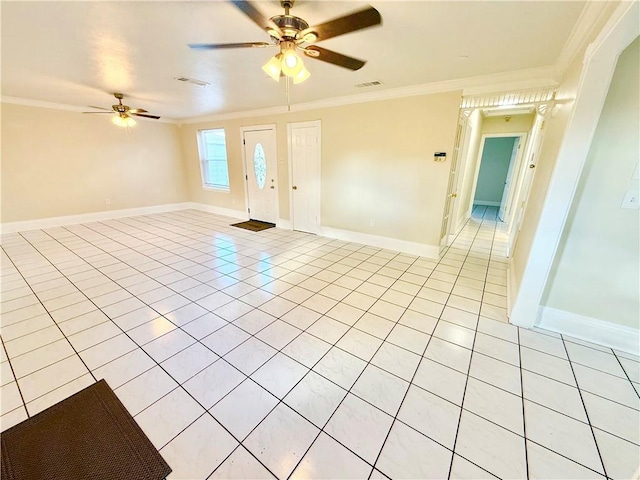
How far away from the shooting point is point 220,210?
6.88 metres

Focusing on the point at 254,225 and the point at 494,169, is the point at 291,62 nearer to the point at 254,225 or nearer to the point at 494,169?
the point at 254,225

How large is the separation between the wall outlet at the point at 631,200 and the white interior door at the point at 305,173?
382cm

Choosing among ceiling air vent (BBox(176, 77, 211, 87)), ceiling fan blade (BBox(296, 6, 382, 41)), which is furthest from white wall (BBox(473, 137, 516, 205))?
ceiling fan blade (BBox(296, 6, 382, 41))

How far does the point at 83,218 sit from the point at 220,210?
2.83 meters

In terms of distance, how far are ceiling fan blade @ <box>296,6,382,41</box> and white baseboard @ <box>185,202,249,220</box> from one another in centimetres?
510

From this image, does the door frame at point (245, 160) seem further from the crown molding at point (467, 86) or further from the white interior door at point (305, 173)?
the crown molding at point (467, 86)

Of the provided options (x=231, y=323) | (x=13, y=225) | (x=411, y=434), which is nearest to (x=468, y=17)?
(x=411, y=434)

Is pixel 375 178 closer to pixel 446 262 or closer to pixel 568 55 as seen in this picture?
pixel 446 262

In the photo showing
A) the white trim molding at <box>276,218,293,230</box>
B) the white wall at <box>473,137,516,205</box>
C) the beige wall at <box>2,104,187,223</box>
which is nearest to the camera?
the beige wall at <box>2,104,187,223</box>

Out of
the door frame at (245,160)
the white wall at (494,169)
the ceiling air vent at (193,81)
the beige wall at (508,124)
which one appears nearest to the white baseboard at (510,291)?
the beige wall at (508,124)

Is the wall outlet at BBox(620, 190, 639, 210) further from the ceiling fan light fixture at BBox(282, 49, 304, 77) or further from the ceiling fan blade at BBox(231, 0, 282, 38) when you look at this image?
the ceiling fan blade at BBox(231, 0, 282, 38)

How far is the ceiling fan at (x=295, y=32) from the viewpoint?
1.37m

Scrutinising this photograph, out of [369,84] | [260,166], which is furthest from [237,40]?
[260,166]

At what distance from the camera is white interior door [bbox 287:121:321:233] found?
15.6 feet
